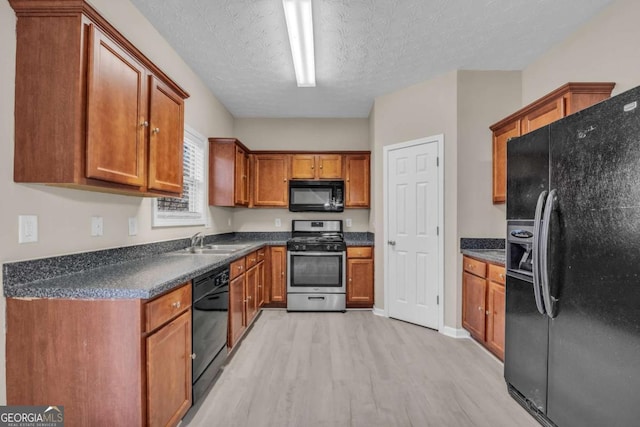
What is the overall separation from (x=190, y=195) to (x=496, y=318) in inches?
126

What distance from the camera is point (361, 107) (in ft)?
14.1

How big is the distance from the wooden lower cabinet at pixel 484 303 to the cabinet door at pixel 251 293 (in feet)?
7.37

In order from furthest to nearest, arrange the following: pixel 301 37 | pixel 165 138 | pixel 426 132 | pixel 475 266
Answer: pixel 426 132 → pixel 475 266 → pixel 301 37 → pixel 165 138

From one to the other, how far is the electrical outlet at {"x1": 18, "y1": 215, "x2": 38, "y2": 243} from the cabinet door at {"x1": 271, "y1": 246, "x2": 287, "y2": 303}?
8.93 feet

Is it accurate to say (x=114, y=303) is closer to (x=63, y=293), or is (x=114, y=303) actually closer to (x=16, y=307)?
(x=63, y=293)

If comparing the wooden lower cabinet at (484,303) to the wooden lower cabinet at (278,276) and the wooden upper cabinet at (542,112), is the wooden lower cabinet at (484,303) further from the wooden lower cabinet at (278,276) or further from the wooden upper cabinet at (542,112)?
the wooden lower cabinet at (278,276)

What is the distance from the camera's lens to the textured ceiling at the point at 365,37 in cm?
229

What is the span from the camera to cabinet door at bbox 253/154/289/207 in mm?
4453

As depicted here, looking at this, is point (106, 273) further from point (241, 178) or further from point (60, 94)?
point (241, 178)

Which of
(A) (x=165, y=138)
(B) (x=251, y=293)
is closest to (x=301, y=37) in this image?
(A) (x=165, y=138)

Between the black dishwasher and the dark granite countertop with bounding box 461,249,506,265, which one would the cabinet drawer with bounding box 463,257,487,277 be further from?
the black dishwasher

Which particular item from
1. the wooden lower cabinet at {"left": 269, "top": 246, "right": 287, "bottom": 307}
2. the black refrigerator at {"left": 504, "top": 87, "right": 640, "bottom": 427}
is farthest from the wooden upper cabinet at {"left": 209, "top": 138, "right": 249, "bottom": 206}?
the black refrigerator at {"left": 504, "top": 87, "right": 640, "bottom": 427}

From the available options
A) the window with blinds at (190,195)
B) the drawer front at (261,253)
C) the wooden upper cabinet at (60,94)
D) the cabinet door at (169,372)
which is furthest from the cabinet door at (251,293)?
the wooden upper cabinet at (60,94)

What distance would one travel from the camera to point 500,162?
3047mm
